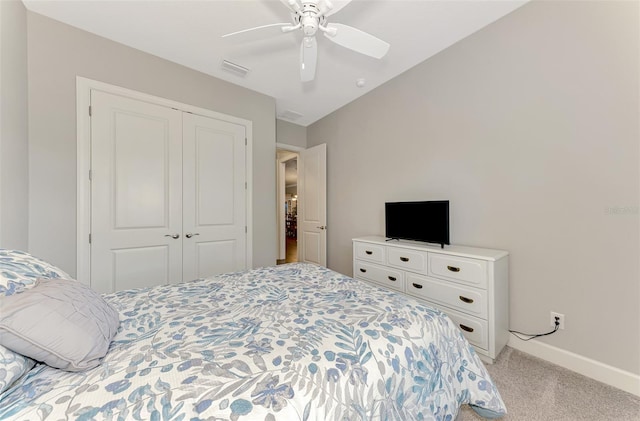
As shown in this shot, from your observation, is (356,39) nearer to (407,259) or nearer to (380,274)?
(407,259)

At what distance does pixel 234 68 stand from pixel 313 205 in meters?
2.19

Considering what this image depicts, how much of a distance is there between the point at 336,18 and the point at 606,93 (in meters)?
1.95

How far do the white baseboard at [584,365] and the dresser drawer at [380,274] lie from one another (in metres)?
0.97

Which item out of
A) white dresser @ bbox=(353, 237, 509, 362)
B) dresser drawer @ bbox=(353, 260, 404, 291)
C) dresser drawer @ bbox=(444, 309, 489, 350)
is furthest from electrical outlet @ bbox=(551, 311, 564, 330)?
dresser drawer @ bbox=(353, 260, 404, 291)

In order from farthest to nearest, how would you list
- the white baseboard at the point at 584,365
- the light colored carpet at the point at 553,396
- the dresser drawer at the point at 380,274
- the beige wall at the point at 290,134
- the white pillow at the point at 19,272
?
the beige wall at the point at 290,134 → the dresser drawer at the point at 380,274 → the white baseboard at the point at 584,365 → the light colored carpet at the point at 553,396 → the white pillow at the point at 19,272

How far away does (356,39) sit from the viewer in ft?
5.40

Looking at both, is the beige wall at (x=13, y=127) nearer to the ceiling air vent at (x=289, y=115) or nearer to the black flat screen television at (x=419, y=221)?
the ceiling air vent at (x=289, y=115)

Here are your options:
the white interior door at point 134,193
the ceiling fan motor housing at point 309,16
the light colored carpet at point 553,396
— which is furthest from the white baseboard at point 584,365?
the white interior door at point 134,193

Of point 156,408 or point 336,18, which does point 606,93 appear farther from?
point 156,408

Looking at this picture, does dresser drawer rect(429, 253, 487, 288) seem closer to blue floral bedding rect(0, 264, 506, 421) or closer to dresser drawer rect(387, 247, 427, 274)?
dresser drawer rect(387, 247, 427, 274)

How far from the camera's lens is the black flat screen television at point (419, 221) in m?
2.16

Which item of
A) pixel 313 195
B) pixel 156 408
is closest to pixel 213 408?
pixel 156 408

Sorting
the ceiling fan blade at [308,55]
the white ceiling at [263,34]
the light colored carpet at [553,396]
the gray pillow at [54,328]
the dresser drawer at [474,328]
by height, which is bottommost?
the light colored carpet at [553,396]

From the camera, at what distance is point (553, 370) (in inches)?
66.4
